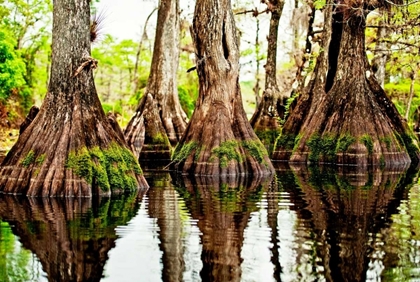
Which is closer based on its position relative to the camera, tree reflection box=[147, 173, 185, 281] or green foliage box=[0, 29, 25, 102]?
tree reflection box=[147, 173, 185, 281]

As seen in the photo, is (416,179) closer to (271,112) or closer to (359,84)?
(359,84)

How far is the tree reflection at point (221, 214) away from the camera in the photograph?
20.7ft

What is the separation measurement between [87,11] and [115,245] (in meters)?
6.32

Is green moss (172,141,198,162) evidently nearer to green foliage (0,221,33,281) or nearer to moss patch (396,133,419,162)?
moss patch (396,133,419,162)

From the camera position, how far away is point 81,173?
11.3 metres

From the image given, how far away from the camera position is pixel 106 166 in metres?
11.7

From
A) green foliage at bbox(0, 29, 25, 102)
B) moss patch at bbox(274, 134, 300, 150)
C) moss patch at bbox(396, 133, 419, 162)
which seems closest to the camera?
moss patch at bbox(396, 133, 419, 162)

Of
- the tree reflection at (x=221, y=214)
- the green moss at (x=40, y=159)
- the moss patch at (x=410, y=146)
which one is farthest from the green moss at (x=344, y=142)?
the green moss at (x=40, y=159)

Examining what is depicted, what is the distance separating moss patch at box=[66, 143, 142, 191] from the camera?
11.3 meters

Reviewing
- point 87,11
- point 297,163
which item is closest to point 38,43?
point 297,163

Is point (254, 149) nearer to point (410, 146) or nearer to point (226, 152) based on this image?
point (226, 152)

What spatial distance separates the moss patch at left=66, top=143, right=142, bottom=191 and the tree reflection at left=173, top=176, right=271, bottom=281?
3.41 ft

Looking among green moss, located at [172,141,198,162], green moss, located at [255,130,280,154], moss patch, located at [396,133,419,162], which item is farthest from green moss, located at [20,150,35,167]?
green moss, located at [255,130,280,154]

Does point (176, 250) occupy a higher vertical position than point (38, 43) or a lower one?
lower
